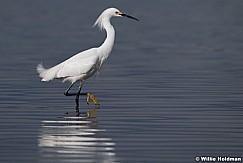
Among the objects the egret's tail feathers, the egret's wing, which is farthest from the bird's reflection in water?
the egret's tail feathers

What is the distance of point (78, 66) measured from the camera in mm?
16703

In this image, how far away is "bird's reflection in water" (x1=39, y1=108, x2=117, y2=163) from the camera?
11.0m

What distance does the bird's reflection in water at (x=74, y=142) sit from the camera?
11047 millimetres

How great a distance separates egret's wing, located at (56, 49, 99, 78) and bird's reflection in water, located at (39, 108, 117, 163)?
7.71 feet

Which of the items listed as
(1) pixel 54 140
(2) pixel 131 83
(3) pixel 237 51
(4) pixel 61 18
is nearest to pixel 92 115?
(1) pixel 54 140

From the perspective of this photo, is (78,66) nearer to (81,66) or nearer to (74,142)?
(81,66)

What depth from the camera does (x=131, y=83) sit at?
61.2ft

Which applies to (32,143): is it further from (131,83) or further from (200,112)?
(131,83)

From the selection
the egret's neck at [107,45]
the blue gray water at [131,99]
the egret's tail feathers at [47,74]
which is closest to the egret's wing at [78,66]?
the egret's tail feathers at [47,74]

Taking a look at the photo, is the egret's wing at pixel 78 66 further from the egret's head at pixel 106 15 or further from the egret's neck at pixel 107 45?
the egret's head at pixel 106 15

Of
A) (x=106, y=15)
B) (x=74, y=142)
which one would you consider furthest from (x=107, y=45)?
(x=74, y=142)

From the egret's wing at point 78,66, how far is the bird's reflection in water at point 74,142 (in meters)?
2.35

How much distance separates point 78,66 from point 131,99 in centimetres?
135

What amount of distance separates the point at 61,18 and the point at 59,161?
31969 millimetres
